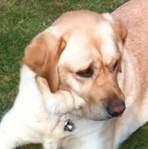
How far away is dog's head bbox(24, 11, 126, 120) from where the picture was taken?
11.3 feet

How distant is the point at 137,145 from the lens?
4.63m

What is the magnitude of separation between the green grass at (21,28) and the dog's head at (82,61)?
1.18 metres

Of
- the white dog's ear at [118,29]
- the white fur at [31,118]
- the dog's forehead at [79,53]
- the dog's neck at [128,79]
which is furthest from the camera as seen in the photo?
the dog's neck at [128,79]

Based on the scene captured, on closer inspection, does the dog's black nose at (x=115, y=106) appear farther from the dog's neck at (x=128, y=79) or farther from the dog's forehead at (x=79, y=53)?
the dog's neck at (x=128, y=79)

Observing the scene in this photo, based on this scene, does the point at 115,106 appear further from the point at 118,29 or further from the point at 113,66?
the point at 118,29

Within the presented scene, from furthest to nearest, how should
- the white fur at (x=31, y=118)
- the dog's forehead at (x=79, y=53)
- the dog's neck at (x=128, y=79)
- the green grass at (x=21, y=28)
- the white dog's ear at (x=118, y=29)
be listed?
the green grass at (x=21, y=28) < the dog's neck at (x=128, y=79) < the white fur at (x=31, y=118) < the white dog's ear at (x=118, y=29) < the dog's forehead at (x=79, y=53)

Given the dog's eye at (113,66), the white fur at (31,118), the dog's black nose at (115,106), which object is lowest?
the white fur at (31,118)

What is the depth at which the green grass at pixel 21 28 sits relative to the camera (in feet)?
15.8

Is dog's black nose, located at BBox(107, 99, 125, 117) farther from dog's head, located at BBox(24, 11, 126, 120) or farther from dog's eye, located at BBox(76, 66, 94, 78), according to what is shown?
dog's eye, located at BBox(76, 66, 94, 78)

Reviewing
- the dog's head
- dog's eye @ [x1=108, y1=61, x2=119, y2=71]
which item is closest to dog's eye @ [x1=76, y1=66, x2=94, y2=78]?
the dog's head

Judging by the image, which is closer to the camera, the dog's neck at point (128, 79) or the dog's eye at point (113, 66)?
the dog's eye at point (113, 66)

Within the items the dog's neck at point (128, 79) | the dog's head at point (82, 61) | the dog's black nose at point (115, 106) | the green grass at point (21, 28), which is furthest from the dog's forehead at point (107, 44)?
the green grass at point (21, 28)

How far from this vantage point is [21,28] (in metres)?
5.59

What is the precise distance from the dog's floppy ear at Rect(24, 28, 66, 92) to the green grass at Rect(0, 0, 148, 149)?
1207 mm
